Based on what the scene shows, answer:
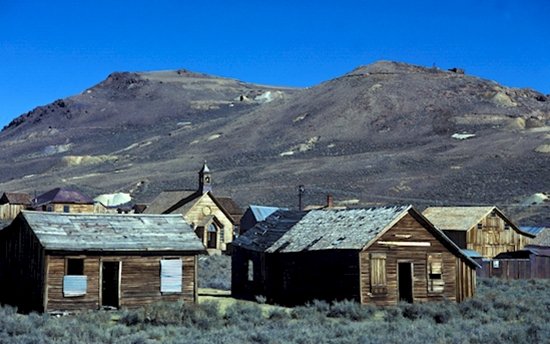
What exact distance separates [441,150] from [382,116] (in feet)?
84.2

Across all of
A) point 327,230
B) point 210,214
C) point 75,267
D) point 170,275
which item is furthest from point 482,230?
point 75,267

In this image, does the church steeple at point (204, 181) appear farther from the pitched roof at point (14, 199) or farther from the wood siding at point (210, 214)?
the pitched roof at point (14, 199)

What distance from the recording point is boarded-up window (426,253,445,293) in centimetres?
2616

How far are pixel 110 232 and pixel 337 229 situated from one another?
7.73 m

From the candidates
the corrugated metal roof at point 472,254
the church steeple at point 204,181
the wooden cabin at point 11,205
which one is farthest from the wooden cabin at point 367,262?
the wooden cabin at point 11,205

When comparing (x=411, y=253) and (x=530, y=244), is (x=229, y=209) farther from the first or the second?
(x=411, y=253)

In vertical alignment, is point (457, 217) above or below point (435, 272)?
above

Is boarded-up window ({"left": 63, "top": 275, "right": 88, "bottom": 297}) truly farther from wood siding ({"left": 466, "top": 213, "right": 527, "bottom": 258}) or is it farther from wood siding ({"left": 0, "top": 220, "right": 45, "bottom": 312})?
wood siding ({"left": 466, "top": 213, "right": 527, "bottom": 258})

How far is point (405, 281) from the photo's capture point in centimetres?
2678

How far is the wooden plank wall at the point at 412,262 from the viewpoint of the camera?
2498 cm

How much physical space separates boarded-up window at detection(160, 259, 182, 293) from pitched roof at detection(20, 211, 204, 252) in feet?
1.56

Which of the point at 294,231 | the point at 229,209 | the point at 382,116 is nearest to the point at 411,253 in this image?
the point at 294,231

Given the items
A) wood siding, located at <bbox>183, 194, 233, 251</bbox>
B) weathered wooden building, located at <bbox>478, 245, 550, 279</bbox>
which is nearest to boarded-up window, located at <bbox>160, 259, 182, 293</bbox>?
weathered wooden building, located at <bbox>478, 245, 550, 279</bbox>

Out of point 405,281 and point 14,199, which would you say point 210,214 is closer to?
point 14,199
